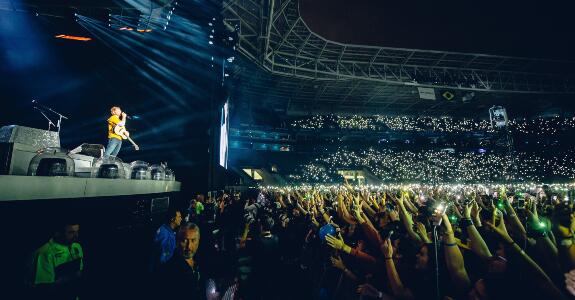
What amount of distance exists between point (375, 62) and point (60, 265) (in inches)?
637

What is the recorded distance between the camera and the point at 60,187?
276cm

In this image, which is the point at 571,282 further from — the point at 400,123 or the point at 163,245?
the point at 400,123

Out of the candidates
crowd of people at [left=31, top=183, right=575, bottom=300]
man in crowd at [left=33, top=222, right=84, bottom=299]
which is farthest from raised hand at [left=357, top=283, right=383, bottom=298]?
man in crowd at [left=33, top=222, right=84, bottom=299]

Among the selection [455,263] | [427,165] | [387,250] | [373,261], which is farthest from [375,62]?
[427,165]

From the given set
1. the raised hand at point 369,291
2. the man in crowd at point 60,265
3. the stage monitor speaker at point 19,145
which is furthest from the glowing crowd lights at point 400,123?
the raised hand at point 369,291

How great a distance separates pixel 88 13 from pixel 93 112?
9.03 feet

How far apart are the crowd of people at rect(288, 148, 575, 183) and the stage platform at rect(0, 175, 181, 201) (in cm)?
2441

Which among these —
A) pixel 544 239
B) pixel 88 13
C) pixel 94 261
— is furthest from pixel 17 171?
pixel 88 13

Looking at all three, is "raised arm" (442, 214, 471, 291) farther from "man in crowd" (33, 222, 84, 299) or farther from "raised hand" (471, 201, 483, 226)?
"man in crowd" (33, 222, 84, 299)

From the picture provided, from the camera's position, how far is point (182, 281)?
99.6 inches

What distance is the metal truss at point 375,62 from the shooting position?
502 inches

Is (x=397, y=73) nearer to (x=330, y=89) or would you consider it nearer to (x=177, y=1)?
(x=330, y=89)

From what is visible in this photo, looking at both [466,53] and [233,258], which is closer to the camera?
[233,258]

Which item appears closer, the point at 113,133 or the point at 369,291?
the point at 369,291
